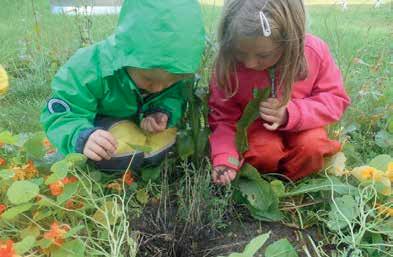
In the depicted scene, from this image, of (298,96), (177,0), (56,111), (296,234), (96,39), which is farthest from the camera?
(96,39)

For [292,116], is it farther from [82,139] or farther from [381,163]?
[82,139]

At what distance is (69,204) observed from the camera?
159cm

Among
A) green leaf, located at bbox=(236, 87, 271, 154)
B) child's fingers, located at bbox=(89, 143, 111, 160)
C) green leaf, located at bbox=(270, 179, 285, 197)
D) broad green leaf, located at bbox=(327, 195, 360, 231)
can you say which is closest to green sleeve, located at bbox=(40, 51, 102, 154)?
child's fingers, located at bbox=(89, 143, 111, 160)

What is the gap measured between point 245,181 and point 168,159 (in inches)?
10.6

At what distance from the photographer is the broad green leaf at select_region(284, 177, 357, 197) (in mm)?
1710

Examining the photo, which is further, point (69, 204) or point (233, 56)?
point (233, 56)

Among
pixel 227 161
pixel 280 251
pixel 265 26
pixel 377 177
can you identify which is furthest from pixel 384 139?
pixel 280 251

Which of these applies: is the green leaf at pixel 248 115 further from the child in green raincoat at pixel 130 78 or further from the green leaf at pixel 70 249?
the green leaf at pixel 70 249

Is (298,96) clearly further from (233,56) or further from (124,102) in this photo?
(124,102)

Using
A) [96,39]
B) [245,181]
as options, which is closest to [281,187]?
[245,181]

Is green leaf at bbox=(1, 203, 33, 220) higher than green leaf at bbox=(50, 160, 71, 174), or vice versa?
green leaf at bbox=(50, 160, 71, 174)

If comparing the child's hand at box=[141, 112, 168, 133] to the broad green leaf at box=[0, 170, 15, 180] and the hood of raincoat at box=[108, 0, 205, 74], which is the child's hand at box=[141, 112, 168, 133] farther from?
the broad green leaf at box=[0, 170, 15, 180]

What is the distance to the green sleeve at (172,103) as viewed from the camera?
6.16 ft

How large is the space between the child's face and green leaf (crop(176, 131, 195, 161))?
0.18 m
